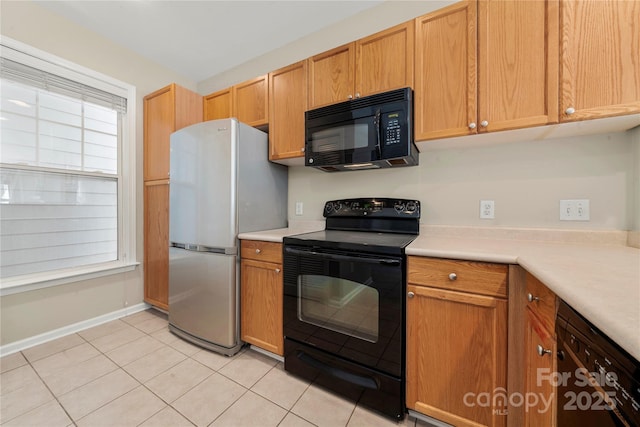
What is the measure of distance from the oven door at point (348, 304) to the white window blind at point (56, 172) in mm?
2118

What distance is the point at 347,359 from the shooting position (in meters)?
1.36

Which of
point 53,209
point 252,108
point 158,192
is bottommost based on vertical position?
point 53,209

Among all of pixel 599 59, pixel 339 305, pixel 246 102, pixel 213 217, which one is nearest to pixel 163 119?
pixel 246 102

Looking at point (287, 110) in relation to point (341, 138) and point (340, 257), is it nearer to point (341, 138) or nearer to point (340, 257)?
point (341, 138)

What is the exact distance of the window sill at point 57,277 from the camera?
1.82m

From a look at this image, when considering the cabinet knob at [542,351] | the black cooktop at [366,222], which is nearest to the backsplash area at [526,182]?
the black cooktop at [366,222]

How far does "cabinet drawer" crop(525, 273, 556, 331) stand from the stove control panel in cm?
81

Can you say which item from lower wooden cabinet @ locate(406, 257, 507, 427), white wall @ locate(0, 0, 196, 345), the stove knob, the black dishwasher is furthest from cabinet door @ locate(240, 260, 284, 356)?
white wall @ locate(0, 0, 196, 345)

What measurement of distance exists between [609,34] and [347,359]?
201cm

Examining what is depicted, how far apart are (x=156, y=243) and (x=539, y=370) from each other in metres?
3.00

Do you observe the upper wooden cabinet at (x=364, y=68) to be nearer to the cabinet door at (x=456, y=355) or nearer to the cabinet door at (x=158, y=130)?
the cabinet door at (x=456, y=355)

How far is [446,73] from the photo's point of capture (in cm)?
139

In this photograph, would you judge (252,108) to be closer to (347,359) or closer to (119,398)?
(347,359)

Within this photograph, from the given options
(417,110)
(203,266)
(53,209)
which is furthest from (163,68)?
(417,110)
